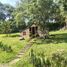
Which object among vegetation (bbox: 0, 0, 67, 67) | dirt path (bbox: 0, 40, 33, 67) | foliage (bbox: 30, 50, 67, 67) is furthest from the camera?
dirt path (bbox: 0, 40, 33, 67)

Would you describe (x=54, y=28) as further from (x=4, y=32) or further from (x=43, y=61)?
(x=43, y=61)

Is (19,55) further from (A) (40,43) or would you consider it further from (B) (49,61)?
(A) (40,43)

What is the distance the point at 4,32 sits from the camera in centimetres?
5134

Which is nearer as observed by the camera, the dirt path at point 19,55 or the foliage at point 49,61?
the foliage at point 49,61

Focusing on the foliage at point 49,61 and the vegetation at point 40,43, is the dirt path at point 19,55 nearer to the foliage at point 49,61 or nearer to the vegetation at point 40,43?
the vegetation at point 40,43

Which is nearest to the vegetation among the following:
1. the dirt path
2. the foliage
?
the foliage

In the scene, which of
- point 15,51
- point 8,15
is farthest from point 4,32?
point 8,15

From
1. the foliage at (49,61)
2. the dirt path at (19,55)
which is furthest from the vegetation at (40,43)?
the dirt path at (19,55)

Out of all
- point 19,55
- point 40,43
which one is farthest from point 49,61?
point 40,43

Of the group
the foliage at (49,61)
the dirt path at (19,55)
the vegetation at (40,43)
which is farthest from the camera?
the dirt path at (19,55)

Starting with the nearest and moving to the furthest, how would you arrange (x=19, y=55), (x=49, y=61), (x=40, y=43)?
1. (x=49, y=61)
2. (x=19, y=55)
3. (x=40, y=43)

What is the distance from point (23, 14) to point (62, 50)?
12.3m

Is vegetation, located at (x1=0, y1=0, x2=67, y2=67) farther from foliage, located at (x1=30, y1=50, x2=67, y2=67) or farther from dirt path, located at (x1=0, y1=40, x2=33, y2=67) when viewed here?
dirt path, located at (x1=0, y1=40, x2=33, y2=67)

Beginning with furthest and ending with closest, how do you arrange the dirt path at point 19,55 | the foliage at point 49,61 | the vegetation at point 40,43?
the dirt path at point 19,55 → the vegetation at point 40,43 → the foliage at point 49,61
